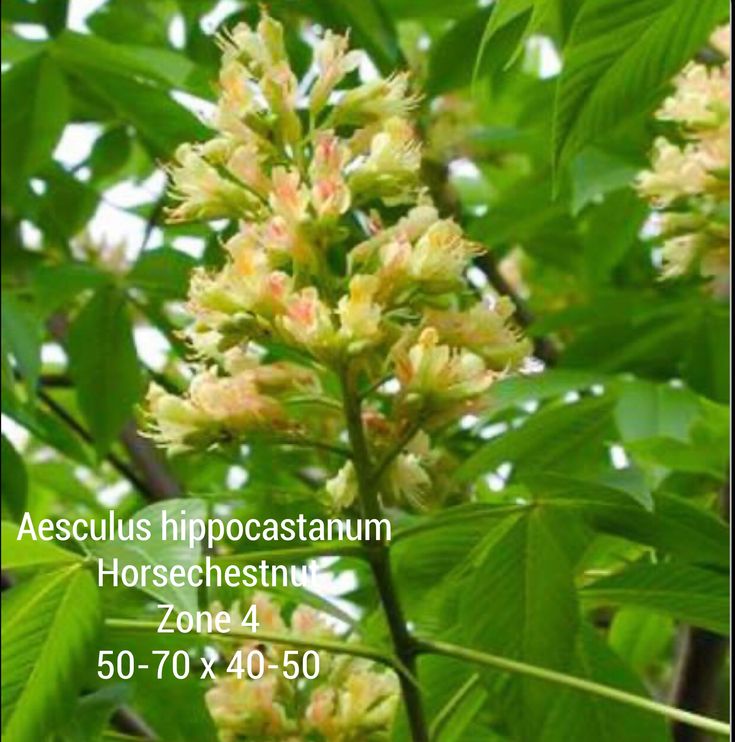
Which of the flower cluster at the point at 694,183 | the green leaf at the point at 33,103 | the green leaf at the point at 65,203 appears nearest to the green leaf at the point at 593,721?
the flower cluster at the point at 694,183

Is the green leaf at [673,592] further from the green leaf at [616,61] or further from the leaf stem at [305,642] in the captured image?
the green leaf at [616,61]

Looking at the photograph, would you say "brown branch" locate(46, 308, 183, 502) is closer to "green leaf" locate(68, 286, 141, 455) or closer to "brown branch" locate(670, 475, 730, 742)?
"green leaf" locate(68, 286, 141, 455)

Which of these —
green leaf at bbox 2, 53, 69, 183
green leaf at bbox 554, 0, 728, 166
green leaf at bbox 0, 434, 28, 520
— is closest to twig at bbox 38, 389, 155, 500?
green leaf at bbox 0, 434, 28, 520

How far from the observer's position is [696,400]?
2.47 m

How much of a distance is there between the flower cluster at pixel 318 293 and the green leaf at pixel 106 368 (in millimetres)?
928

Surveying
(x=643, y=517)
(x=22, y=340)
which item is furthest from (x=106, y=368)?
(x=643, y=517)

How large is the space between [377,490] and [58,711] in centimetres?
31

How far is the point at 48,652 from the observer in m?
1.49

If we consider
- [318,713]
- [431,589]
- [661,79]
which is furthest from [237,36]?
[318,713]

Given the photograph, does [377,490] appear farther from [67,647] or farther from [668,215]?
[668,215]

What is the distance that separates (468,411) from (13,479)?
113cm

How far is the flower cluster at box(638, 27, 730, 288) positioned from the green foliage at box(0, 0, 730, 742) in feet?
0.53

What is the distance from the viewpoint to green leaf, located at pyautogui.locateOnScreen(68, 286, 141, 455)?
8.63 feet

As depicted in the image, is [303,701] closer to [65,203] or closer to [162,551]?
[162,551]
